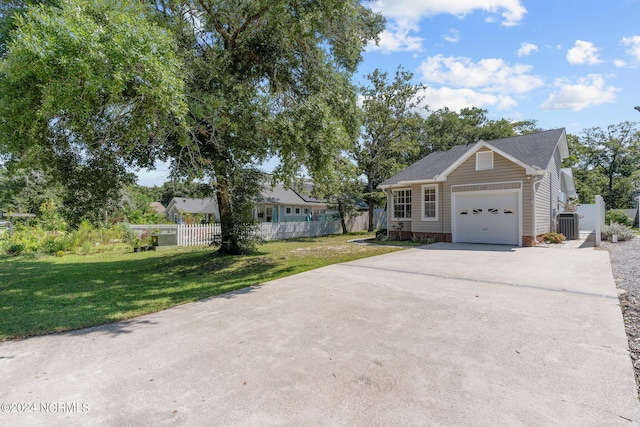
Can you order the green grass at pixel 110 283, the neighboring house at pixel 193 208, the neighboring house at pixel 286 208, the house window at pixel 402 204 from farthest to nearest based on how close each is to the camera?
the neighboring house at pixel 193 208 → the neighboring house at pixel 286 208 → the house window at pixel 402 204 → the green grass at pixel 110 283

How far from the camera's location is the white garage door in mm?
13477

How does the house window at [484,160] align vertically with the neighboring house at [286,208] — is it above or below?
above

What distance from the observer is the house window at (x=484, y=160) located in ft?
45.2

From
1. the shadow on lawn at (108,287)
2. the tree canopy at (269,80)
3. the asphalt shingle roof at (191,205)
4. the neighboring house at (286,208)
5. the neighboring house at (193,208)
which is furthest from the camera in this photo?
the asphalt shingle roof at (191,205)

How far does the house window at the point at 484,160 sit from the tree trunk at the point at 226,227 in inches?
417

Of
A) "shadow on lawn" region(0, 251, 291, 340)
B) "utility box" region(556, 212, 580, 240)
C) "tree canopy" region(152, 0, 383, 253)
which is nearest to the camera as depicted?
"shadow on lawn" region(0, 251, 291, 340)

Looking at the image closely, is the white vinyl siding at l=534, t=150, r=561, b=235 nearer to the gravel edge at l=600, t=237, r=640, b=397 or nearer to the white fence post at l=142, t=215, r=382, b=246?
the gravel edge at l=600, t=237, r=640, b=397

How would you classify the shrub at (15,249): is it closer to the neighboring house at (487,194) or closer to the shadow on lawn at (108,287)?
the shadow on lawn at (108,287)

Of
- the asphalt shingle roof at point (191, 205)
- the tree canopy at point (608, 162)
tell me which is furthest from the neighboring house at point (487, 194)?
the tree canopy at point (608, 162)

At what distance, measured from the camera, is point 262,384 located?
9.84ft

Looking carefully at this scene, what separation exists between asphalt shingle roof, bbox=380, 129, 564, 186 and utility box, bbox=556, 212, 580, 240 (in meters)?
4.06

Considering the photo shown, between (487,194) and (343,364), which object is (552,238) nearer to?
(487,194)

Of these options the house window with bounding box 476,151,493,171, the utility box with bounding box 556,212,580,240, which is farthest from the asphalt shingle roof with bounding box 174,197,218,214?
the utility box with bounding box 556,212,580,240

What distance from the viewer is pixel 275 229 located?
2056 centimetres
